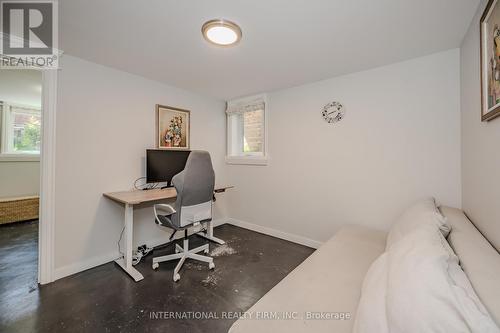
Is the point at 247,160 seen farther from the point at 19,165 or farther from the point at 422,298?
the point at 19,165

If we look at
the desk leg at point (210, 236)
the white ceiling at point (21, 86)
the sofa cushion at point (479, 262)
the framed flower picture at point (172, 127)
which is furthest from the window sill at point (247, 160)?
the white ceiling at point (21, 86)

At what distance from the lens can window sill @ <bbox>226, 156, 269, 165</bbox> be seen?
10.5 feet

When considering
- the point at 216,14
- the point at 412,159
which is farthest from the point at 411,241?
the point at 216,14

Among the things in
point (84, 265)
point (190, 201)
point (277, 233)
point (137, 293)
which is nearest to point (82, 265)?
point (84, 265)

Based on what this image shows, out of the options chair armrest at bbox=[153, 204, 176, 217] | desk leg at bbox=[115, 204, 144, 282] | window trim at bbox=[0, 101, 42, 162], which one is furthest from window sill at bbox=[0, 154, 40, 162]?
chair armrest at bbox=[153, 204, 176, 217]

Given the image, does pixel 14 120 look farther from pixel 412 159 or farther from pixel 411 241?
pixel 412 159

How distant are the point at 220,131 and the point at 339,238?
2565 millimetres

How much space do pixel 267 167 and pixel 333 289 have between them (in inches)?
83.6

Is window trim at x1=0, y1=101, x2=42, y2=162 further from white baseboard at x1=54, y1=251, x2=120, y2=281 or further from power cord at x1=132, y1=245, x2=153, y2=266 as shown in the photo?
power cord at x1=132, y1=245, x2=153, y2=266

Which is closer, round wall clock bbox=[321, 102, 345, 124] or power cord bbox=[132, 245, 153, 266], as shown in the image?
power cord bbox=[132, 245, 153, 266]

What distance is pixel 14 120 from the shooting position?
3.94 metres

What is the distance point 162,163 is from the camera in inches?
102

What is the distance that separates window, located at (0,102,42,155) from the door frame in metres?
2.61

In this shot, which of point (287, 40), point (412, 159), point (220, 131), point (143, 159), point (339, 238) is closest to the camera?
point (287, 40)
